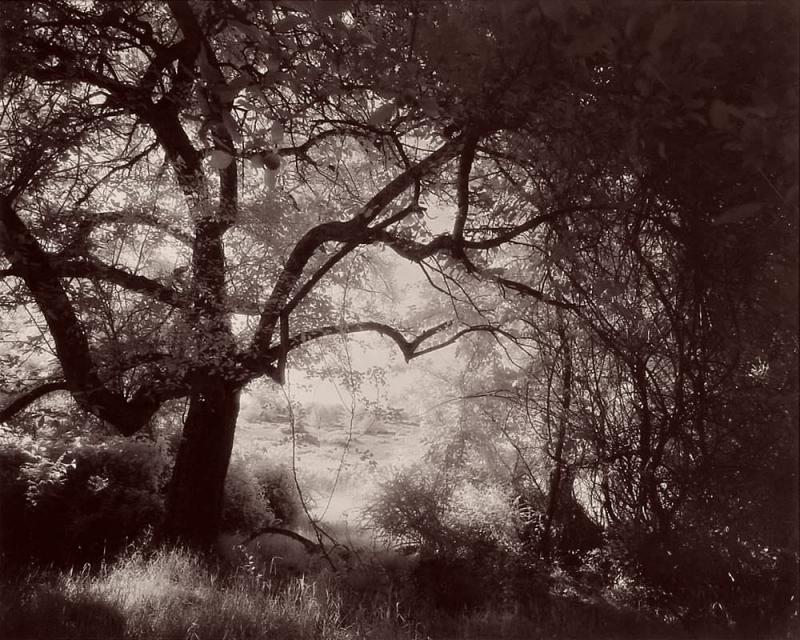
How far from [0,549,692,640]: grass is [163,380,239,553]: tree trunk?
1.41ft

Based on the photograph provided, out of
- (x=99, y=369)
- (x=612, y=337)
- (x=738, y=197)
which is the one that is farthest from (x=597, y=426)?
(x=99, y=369)

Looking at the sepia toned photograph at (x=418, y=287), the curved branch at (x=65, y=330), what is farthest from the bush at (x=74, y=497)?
the curved branch at (x=65, y=330)

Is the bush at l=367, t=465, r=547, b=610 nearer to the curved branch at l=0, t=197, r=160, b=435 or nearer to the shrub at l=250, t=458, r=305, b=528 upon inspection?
the shrub at l=250, t=458, r=305, b=528

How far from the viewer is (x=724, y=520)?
4699mm

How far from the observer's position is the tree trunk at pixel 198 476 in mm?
7125

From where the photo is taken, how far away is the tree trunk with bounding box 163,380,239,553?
712cm

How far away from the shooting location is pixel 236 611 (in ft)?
15.1

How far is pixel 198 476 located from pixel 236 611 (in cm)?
293

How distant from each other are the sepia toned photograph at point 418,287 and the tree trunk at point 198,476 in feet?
0.14

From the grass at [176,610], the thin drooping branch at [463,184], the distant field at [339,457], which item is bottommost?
the grass at [176,610]

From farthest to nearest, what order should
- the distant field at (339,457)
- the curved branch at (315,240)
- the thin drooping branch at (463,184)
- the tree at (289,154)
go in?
the distant field at (339,457) → the curved branch at (315,240) → the thin drooping branch at (463,184) → the tree at (289,154)

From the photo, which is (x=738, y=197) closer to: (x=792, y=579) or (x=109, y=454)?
(x=792, y=579)

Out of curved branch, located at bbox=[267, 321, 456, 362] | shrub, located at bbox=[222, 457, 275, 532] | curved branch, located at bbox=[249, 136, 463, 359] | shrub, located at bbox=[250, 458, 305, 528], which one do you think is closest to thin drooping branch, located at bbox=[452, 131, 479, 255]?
curved branch, located at bbox=[249, 136, 463, 359]

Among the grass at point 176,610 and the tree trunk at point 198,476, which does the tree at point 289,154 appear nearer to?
the tree trunk at point 198,476
